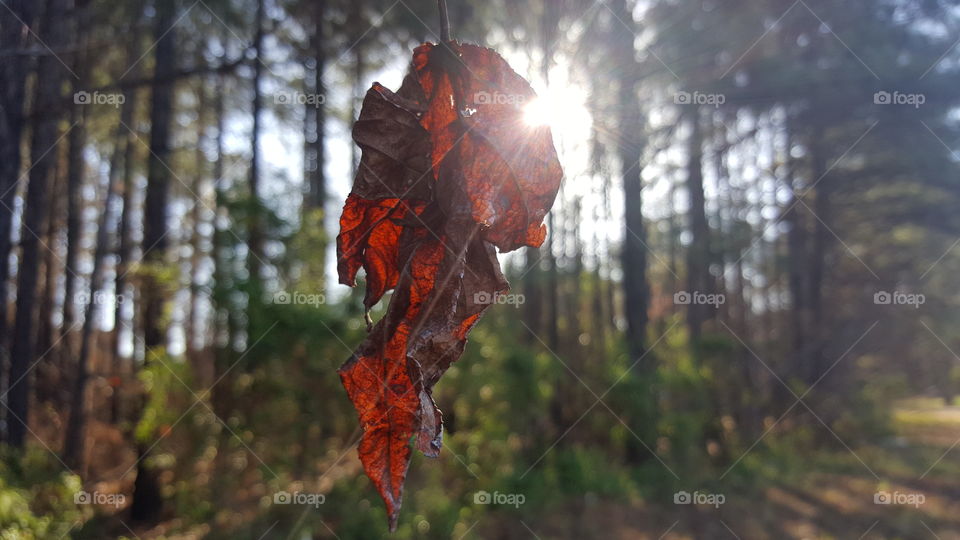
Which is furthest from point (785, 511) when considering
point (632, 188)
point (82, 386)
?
point (82, 386)

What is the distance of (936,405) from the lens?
33781mm

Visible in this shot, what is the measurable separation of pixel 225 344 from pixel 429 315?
5919 mm

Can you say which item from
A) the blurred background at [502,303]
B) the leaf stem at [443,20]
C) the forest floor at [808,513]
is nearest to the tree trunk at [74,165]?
the blurred background at [502,303]

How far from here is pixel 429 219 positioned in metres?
1.00

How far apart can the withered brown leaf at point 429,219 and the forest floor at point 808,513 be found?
7017mm

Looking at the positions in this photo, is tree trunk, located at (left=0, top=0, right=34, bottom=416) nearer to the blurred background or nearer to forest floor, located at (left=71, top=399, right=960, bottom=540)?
the blurred background

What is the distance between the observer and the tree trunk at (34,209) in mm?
5234

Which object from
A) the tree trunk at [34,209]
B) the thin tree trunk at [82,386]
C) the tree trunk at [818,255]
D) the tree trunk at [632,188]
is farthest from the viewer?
the tree trunk at [818,255]

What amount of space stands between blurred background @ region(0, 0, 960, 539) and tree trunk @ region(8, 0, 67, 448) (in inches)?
1.2

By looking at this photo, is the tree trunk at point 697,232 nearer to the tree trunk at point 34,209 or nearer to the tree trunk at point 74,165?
the tree trunk at point 74,165

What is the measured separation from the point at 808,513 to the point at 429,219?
34.2 feet

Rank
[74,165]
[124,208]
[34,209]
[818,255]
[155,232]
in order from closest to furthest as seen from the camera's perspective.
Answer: [34,209] → [155,232] → [74,165] → [124,208] → [818,255]

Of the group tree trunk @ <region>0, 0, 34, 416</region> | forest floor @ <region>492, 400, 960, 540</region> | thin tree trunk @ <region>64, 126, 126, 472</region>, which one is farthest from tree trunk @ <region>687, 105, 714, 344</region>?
tree trunk @ <region>0, 0, 34, 416</region>

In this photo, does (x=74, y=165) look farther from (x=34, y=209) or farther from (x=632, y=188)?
(x=632, y=188)
